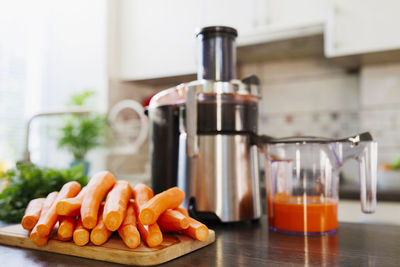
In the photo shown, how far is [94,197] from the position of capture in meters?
0.60

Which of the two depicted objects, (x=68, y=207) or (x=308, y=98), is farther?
(x=308, y=98)

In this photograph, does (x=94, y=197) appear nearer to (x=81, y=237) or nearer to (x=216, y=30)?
(x=81, y=237)

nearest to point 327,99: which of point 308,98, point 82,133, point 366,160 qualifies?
point 308,98

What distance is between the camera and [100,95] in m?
2.39

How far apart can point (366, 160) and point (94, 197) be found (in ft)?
1.56

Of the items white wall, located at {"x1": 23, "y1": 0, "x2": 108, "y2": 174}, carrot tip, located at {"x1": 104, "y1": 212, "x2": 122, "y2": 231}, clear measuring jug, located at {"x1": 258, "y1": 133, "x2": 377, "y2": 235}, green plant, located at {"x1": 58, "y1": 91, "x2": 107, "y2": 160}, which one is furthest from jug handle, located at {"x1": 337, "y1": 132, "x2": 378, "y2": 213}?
white wall, located at {"x1": 23, "y1": 0, "x2": 108, "y2": 174}

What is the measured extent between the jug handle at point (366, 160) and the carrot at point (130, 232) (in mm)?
399

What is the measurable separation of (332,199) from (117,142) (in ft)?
6.33

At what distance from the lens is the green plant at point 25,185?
0.81 m

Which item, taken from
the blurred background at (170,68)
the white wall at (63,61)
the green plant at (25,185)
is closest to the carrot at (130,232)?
the green plant at (25,185)

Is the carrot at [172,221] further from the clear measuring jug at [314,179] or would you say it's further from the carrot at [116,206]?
the clear measuring jug at [314,179]

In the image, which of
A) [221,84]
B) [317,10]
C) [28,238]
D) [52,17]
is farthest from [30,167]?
[52,17]

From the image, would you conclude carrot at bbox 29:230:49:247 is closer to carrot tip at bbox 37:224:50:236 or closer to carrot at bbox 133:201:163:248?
carrot tip at bbox 37:224:50:236

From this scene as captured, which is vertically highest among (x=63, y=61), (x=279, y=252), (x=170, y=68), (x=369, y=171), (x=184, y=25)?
(x=184, y=25)
